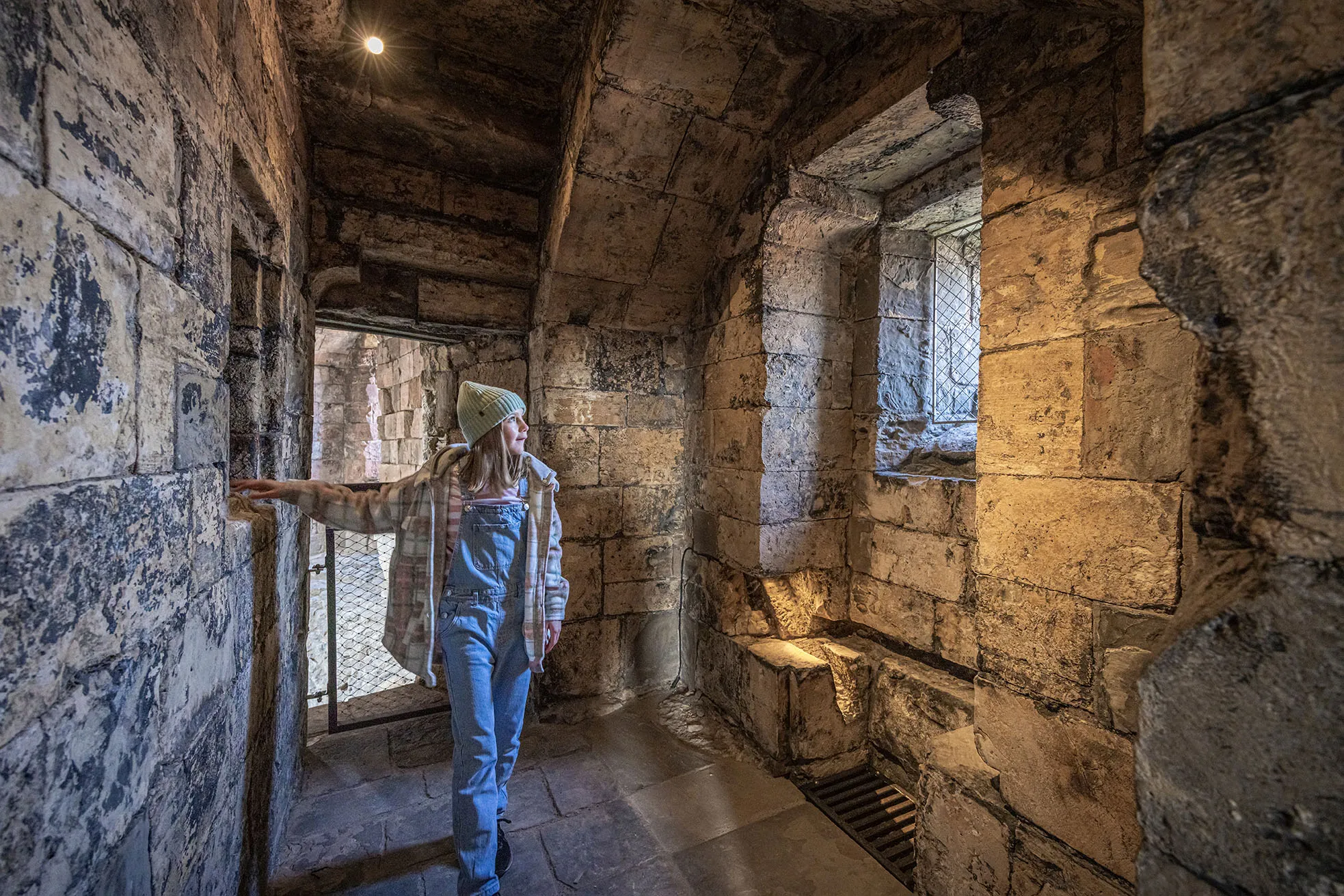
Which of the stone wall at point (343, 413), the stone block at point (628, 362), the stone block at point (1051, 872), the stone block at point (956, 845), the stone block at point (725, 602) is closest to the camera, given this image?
the stone block at point (1051, 872)

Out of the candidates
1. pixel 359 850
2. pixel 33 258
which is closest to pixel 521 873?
pixel 359 850

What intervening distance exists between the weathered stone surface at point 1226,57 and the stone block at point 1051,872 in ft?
5.98

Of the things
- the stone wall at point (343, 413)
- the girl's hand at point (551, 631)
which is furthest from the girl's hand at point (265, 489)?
the stone wall at point (343, 413)

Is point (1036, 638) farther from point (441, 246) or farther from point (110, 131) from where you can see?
point (441, 246)

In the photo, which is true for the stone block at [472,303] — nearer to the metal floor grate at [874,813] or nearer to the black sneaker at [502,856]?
the black sneaker at [502,856]

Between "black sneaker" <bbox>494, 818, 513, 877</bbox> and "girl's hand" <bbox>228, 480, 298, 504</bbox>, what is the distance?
1.53 metres

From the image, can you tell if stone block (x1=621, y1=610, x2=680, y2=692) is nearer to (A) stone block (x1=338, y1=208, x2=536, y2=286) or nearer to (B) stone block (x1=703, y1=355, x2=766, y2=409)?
(B) stone block (x1=703, y1=355, x2=766, y2=409)

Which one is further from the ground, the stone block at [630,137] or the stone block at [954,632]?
the stone block at [630,137]

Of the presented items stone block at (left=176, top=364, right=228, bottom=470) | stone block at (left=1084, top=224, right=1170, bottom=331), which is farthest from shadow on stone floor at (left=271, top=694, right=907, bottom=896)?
stone block at (left=1084, top=224, right=1170, bottom=331)

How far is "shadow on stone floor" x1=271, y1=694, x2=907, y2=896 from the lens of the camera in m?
2.11

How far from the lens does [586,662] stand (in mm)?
3486

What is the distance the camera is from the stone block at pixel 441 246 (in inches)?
123

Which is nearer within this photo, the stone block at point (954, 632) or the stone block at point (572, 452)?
the stone block at point (954, 632)

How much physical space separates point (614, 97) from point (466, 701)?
109 inches
